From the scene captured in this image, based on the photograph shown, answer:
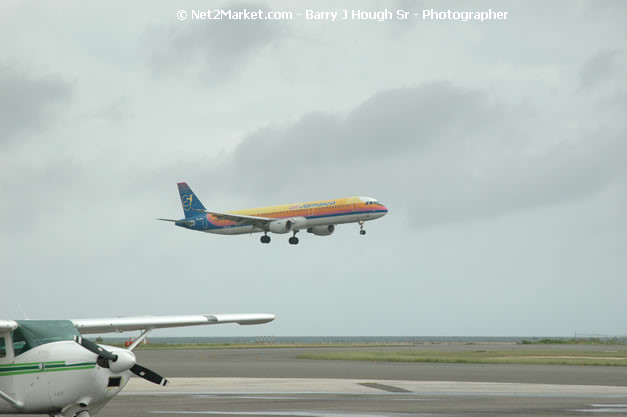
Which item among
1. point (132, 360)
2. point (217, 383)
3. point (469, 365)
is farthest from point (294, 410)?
point (469, 365)

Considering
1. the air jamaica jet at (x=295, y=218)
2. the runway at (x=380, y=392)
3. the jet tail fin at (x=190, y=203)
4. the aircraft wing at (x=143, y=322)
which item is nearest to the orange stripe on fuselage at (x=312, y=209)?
the air jamaica jet at (x=295, y=218)

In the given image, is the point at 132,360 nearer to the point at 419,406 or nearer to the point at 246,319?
the point at 246,319

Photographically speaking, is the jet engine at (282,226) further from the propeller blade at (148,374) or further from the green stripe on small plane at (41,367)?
the green stripe on small plane at (41,367)

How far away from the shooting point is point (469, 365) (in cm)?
3766

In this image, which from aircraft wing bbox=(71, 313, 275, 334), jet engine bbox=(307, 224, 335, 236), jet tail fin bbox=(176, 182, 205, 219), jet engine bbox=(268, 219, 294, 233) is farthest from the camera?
jet tail fin bbox=(176, 182, 205, 219)

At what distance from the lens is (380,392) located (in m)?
23.2

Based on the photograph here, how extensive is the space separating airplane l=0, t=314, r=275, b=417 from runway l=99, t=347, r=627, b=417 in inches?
156

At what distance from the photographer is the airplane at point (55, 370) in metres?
12.9

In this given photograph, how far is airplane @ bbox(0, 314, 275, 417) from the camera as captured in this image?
12930 mm

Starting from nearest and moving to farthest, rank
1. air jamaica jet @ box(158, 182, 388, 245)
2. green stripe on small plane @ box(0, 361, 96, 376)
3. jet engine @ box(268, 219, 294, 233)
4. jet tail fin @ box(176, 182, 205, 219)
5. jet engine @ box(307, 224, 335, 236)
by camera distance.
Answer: green stripe on small plane @ box(0, 361, 96, 376)
air jamaica jet @ box(158, 182, 388, 245)
jet engine @ box(268, 219, 294, 233)
jet engine @ box(307, 224, 335, 236)
jet tail fin @ box(176, 182, 205, 219)

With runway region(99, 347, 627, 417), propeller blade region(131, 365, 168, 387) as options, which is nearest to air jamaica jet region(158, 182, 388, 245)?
runway region(99, 347, 627, 417)

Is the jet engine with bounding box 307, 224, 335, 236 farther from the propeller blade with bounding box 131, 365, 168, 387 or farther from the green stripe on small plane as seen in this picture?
the green stripe on small plane

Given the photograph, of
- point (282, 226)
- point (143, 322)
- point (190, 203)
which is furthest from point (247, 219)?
point (143, 322)

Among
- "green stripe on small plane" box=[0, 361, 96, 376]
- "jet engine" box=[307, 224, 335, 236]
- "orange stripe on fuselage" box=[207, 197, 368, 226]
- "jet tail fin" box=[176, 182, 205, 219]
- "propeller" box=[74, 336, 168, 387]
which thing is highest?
"jet tail fin" box=[176, 182, 205, 219]
